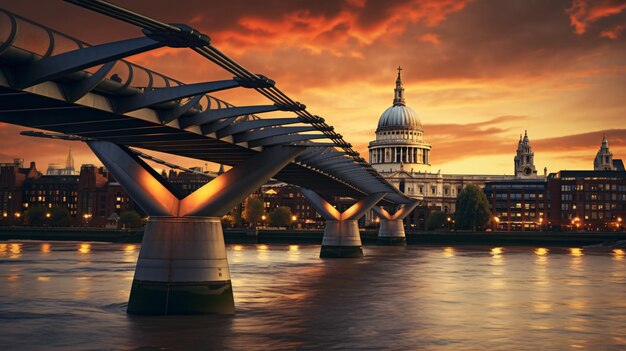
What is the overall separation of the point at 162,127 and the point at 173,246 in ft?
23.2

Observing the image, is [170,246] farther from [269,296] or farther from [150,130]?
[269,296]

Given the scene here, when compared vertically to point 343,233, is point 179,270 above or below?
below

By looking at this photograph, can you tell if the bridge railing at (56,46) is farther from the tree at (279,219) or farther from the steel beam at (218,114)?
the tree at (279,219)

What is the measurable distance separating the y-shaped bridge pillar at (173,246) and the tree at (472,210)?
518 ft

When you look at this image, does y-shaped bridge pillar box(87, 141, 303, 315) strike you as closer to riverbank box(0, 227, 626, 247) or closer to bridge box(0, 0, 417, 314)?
bridge box(0, 0, 417, 314)

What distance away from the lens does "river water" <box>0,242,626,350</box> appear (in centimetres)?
3162

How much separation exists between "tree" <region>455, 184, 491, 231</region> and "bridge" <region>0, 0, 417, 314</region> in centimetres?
14147

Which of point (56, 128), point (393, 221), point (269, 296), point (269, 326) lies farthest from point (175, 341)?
point (393, 221)

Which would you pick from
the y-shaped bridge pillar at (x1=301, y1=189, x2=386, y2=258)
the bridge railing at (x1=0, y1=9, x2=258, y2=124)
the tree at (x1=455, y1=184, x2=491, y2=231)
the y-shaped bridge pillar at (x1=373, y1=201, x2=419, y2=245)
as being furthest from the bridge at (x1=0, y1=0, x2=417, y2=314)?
the tree at (x1=455, y1=184, x2=491, y2=231)

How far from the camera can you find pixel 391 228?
15325 centimetres

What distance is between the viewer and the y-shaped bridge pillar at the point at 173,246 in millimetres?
35938

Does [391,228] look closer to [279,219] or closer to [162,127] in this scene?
[279,219]

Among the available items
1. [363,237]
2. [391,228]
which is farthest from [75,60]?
[363,237]

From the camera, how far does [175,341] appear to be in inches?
1191
